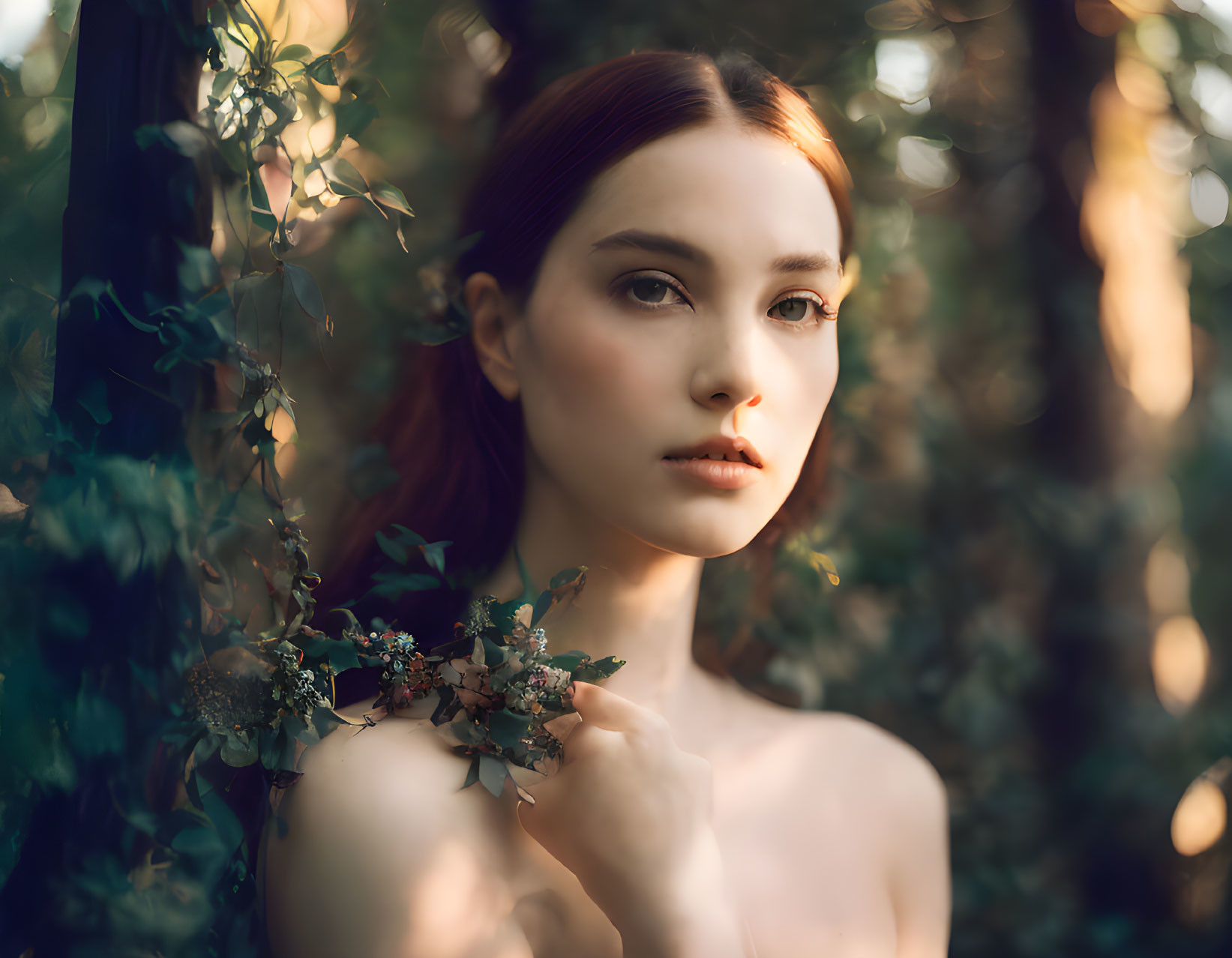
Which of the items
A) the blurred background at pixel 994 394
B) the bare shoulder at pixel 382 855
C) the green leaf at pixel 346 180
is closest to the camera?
the bare shoulder at pixel 382 855

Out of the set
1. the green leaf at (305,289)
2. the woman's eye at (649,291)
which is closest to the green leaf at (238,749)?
the green leaf at (305,289)

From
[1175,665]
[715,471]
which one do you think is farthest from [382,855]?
[1175,665]

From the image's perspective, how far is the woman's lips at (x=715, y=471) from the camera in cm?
145

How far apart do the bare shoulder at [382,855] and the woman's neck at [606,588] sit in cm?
27

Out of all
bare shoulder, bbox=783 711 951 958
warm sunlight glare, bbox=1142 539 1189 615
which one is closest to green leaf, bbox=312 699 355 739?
bare shoulder, bbox=783 711 951 958

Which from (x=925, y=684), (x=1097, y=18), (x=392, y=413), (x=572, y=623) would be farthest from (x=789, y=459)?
(x=1097, y=18)

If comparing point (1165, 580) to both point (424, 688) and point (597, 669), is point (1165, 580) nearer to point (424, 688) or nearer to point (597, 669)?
point (597, 669)

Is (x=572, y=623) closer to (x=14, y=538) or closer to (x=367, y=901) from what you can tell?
(x=367, y=901)

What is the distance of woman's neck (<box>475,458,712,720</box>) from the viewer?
156cm

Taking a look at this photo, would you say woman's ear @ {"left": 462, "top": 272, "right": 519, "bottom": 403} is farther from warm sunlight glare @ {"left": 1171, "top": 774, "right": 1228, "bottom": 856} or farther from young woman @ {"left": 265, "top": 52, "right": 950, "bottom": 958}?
warm sunlight glare @ {"left": 1171, "top": 774, "right": 1228, "bottom": 856}

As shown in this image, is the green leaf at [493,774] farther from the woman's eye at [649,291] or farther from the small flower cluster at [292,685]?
the woman's eye at [649,291]

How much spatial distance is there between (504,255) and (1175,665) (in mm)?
1493

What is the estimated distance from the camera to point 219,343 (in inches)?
52.8

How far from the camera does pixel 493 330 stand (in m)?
1.60
